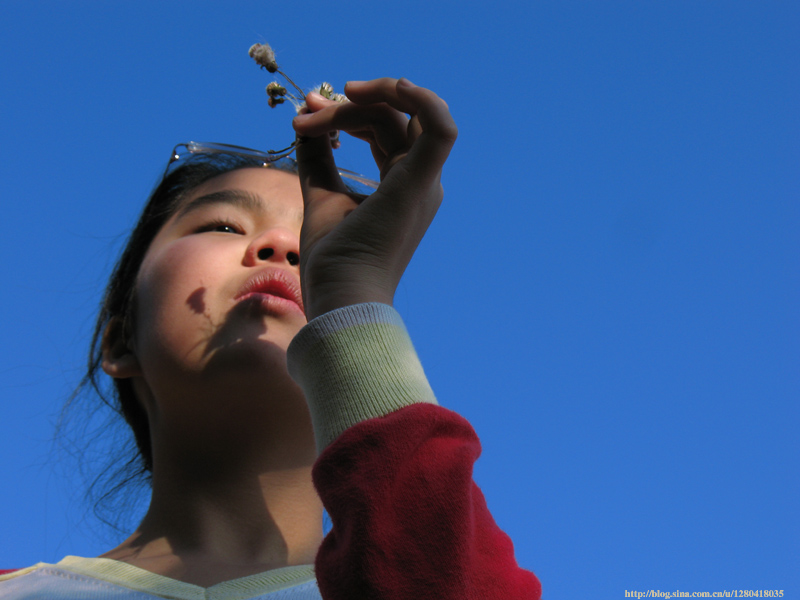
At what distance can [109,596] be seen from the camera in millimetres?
1284

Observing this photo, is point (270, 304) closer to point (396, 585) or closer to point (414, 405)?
point (414, 405)

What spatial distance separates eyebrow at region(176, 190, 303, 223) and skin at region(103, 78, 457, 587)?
0.01m

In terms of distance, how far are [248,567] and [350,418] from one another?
662 mm

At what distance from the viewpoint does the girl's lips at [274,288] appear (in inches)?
59.8

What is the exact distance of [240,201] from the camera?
5.82 ft

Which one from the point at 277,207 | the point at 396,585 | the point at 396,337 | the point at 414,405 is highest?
the point at 277,207

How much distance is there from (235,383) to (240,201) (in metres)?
0.53

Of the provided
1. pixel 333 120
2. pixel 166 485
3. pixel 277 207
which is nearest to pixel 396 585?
pixel 333 120

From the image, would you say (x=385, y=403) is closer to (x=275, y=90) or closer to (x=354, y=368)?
(x=354, y=368)

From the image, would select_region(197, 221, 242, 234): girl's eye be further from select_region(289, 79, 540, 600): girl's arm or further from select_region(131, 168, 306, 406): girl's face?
select_region(289, 79, 540, 600): girl's arm

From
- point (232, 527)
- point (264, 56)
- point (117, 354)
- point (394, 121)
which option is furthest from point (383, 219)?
point (117, 354)

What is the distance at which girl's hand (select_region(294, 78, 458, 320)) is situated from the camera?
3.53 ft

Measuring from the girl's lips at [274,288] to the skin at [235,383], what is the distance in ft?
0.05

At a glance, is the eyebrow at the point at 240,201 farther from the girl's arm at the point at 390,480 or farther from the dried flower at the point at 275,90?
the girl's arm at the point at 390,480
